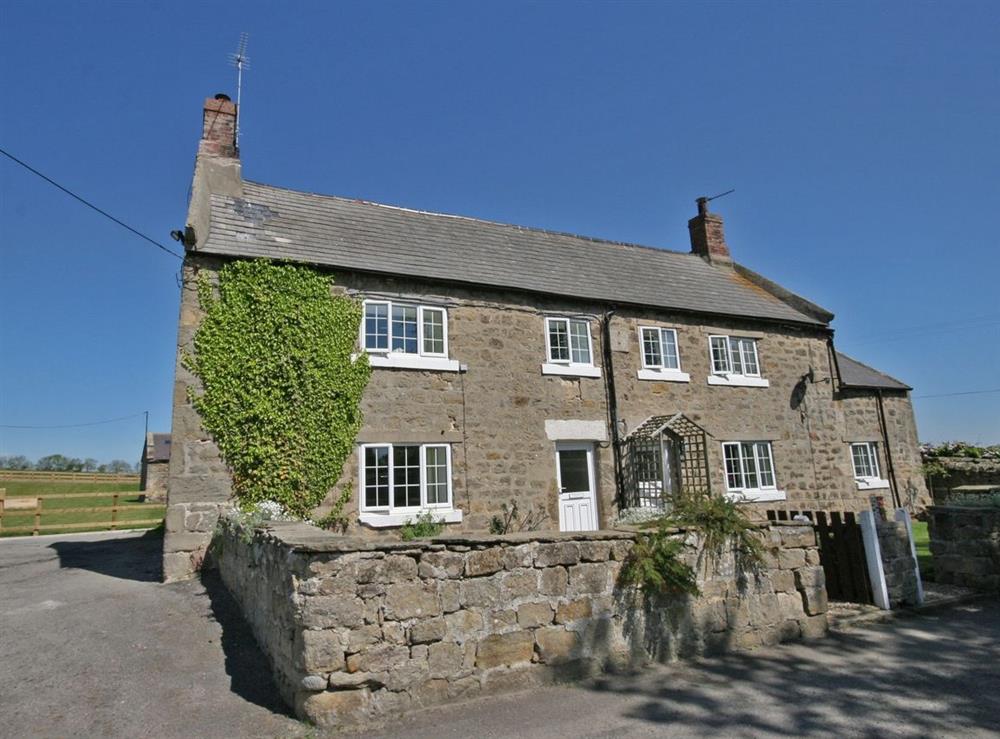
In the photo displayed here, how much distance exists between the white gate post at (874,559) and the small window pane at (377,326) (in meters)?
8.71

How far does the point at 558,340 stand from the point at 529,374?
4.35 ft

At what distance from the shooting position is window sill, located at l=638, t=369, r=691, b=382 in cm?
1434

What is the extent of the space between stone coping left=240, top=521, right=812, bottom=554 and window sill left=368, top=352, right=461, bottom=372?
534 cm

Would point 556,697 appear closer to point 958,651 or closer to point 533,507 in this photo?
point 958,651

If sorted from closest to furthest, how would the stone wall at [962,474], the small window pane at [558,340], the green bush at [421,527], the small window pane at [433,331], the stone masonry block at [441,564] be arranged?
the stone masonry block at [441,564]
the green bush at [421,527]
the small window pane at [433,331]
the small window pane at [558,340]
the stone wall at [962,474]

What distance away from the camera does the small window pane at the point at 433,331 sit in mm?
12273

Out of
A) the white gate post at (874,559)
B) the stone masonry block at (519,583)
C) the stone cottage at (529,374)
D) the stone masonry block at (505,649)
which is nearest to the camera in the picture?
the stone masonry block at (505,649)

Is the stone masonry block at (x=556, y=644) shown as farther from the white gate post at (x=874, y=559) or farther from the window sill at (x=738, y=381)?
the window sill at (x=738, y=381)

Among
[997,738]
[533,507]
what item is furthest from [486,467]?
[997,738]

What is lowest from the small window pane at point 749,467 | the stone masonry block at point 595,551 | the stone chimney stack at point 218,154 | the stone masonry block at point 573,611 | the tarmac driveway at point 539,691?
the tarmac driveway at point 539,691

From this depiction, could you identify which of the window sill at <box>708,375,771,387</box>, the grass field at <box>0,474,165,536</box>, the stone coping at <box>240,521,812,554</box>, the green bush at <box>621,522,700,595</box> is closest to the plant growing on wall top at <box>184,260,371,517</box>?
the stone coping at <box>240,521,812,554</box>

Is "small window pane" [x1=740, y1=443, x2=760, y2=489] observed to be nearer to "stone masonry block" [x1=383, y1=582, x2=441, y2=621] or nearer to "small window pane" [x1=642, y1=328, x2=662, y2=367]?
"small window pane" [x1=642, y1=328, x2=662, y2=367]

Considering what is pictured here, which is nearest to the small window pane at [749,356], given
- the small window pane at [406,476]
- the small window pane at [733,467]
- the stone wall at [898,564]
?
the small window pane at [733,467]

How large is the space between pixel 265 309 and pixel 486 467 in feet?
17.5
